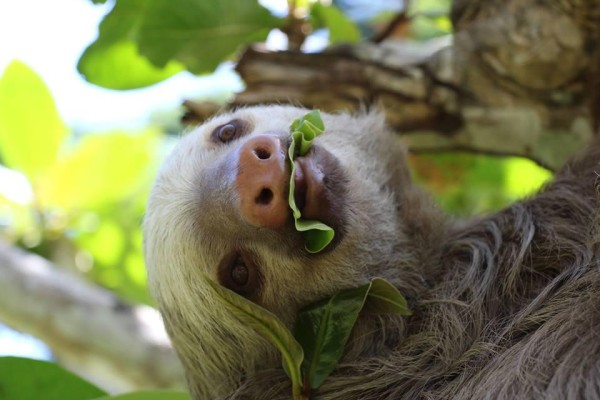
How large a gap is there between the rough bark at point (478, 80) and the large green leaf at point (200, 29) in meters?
0.16

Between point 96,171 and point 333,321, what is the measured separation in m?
3.30

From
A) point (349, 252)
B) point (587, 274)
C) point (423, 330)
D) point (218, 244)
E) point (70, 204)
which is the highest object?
point (70, 204)

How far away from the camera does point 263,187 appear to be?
12.3ft

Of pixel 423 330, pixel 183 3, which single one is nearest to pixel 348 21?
pixel 183 3

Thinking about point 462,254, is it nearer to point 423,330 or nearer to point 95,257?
point 423,330

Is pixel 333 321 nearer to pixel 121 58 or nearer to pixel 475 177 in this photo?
pixel 121 58

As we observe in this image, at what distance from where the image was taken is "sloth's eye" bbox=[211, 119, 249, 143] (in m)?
4.70

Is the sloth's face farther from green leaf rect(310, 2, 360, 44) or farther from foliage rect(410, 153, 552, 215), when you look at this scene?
foliage rect(410, 153, 552, 215)

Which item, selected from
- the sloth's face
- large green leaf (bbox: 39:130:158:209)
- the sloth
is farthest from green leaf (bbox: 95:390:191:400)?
large green leaf (bbox: 39:130:158:209)

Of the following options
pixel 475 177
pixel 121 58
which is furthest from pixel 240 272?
pixel 475 177

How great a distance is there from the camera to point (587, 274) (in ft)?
12.3

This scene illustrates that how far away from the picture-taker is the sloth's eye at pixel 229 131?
470 centimetres

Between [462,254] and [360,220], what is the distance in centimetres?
60

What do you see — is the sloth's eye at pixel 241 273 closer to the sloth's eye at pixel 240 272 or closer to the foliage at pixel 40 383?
the sloth's eye at pixel 240 272
